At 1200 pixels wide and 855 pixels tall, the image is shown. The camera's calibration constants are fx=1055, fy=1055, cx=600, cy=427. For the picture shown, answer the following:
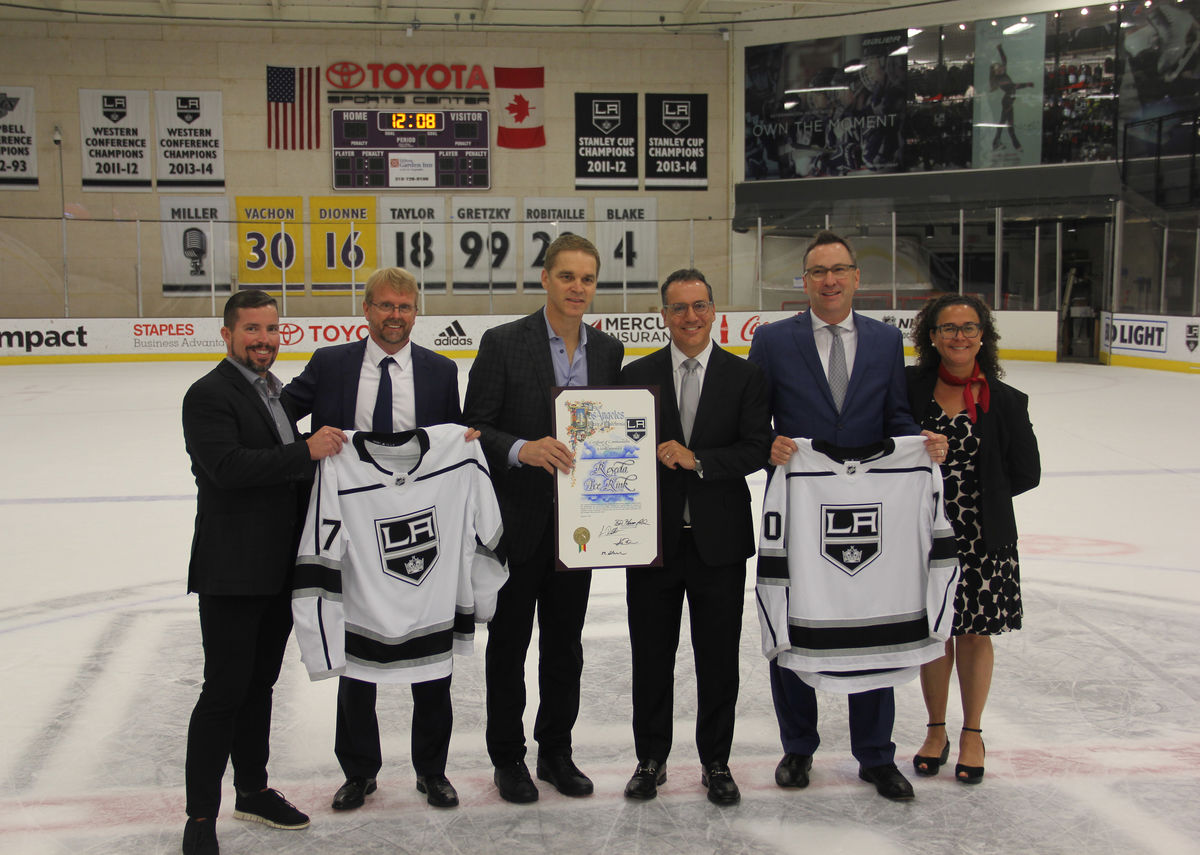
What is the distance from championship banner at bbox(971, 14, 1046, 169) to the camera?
2009 cm

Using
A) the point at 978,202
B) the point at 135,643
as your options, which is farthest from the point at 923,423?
the point at 978,202

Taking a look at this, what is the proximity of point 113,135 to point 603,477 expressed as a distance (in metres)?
21.3

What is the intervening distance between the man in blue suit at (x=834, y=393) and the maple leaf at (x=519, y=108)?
1987cm

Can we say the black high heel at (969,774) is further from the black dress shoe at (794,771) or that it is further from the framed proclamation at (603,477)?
the framed proclamation at (603,477)

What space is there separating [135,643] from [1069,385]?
13135 millimetres

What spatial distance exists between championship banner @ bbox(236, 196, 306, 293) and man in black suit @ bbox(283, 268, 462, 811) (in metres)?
18.6

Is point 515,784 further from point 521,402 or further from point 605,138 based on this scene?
point 605,138

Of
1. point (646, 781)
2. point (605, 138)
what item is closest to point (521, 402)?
point (646, 781)

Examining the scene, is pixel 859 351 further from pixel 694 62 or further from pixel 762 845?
pixel 694 62

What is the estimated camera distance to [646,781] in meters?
2.98

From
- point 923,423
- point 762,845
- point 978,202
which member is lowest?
point 762,845

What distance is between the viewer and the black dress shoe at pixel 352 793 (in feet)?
9.53

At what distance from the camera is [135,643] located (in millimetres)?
4285

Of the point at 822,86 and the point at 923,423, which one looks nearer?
the point at 923,423
